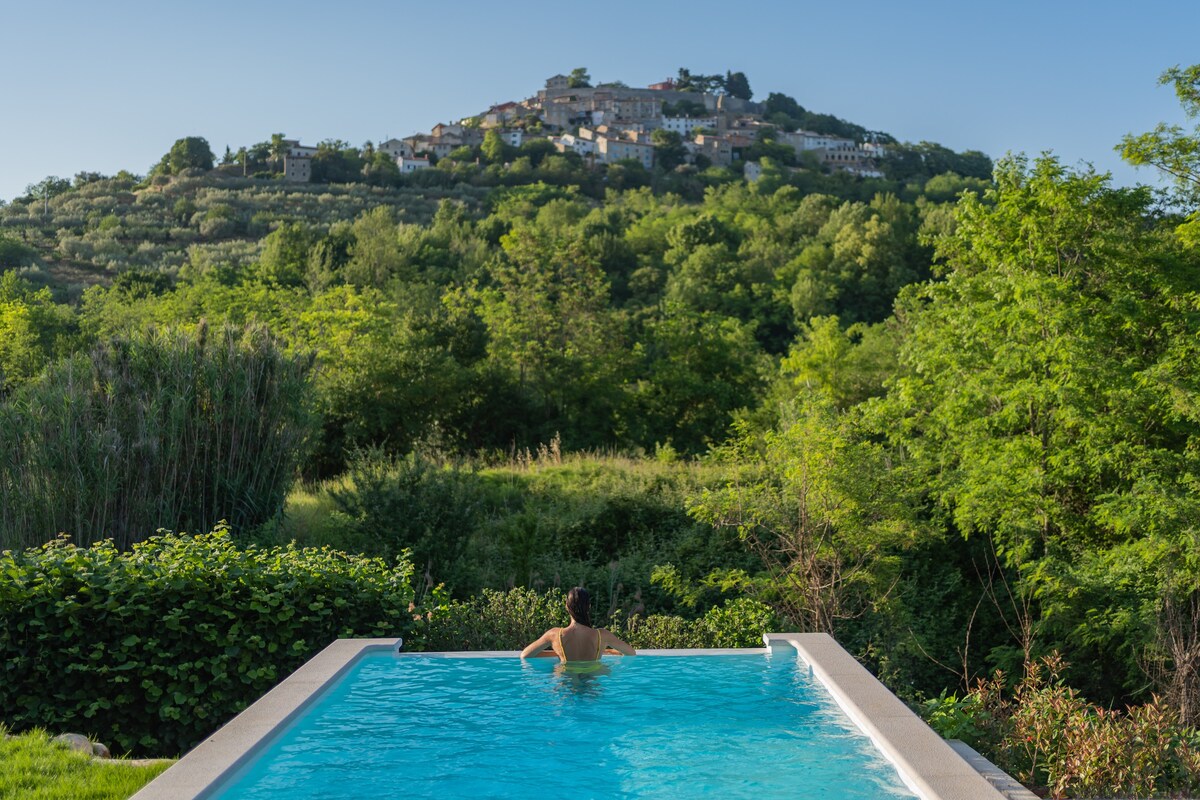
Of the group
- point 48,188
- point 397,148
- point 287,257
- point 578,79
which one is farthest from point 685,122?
point 287,257

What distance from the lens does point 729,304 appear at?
1550 inches

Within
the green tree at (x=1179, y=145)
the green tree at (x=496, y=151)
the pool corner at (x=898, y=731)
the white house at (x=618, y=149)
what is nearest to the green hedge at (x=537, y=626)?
the pool corner at (x=898, y=731)

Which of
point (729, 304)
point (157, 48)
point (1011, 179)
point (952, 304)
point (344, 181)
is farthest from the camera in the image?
point (344, 181)

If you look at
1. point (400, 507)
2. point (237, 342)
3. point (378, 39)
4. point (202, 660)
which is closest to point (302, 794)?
point (202, 660)

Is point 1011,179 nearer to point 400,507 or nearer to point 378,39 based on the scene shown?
point 400,507

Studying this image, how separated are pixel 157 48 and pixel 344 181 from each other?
50617 millimetres

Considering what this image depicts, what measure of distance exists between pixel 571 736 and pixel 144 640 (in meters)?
3.31

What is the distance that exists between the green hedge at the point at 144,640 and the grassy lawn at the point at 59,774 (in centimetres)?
144

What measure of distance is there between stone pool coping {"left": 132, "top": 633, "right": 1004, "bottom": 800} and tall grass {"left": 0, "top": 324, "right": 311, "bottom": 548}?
5.20m

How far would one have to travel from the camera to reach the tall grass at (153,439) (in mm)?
11430

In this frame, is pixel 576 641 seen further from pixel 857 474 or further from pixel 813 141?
pixel 813 141

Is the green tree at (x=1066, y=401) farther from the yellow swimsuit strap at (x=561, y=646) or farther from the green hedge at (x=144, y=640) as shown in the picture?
the green hedge at (x=144, y=640)

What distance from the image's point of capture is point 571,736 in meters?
6.50

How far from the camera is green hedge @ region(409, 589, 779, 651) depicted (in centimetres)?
887
